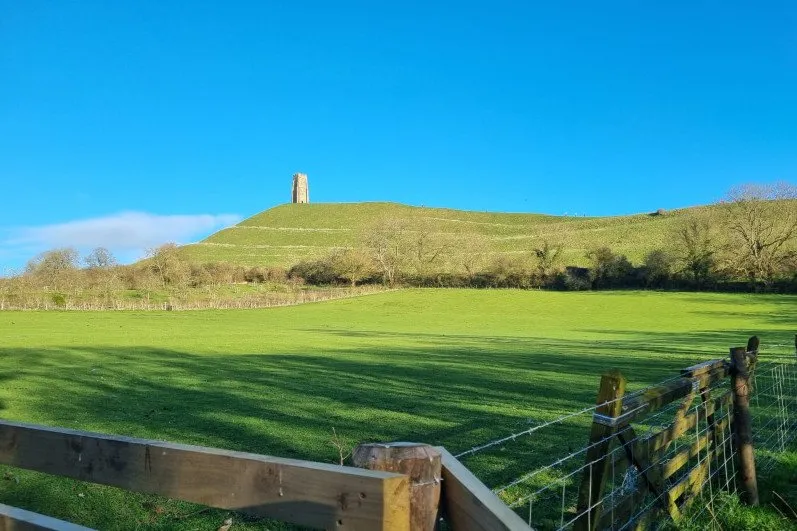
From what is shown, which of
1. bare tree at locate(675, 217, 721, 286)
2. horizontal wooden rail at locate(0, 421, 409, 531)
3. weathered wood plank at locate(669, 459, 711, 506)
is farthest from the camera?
bare tree at locate(675, 217, 721, 286)

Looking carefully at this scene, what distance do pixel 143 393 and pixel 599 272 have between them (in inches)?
2619

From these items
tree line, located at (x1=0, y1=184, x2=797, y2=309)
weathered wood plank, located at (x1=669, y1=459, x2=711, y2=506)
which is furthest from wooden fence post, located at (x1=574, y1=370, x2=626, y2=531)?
tree line, located at (x1=0, y1=184, x2=797, y2=309)

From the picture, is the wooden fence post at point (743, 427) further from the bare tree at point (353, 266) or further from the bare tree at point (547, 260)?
the bare tree at point (353, 266)

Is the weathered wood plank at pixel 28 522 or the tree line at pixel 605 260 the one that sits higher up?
the tree line at pixel 605 260

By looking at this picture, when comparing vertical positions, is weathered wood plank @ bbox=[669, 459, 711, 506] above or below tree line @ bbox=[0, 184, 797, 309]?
below

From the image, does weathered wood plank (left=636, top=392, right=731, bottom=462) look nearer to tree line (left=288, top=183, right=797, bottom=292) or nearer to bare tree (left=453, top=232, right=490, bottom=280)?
tree line (left=288, top=183, right=797, bottom=292)

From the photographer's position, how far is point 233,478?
8.00 ft

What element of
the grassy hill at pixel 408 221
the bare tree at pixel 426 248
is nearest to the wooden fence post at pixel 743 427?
the bare tree at pixel 426 248

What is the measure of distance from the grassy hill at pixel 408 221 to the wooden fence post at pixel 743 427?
74736 mm

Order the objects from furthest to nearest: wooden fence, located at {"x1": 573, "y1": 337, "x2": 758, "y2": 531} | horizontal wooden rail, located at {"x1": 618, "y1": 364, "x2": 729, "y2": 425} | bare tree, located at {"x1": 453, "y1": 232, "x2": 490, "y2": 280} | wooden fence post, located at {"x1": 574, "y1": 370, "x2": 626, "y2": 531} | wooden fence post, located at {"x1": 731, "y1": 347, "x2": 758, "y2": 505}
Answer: bare tree, located at {"x1": 453, "y1": 232, "x2": 490, "y2": 280}, wooden fence post, located at {"x1": 731, "y1": 347, "x2": 758, "y2": 505}, horizontal wooden rail, located at {"x1": 618, "y1": 364, "x2": 729, "y2": 425}, wooden fence, located at {"x1": 573, "y1": 337, "x2": 758, "y2": 531}, wooden fence post, located at {"x1": 574, "y1": 370, "x2": 626, "y2": 531}

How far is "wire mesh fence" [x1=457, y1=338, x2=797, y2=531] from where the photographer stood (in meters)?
4.25

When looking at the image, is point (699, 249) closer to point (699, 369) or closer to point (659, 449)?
point (699, 369)

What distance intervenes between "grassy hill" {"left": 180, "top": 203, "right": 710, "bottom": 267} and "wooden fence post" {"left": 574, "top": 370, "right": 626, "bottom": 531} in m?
77.8

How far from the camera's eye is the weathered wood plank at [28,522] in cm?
274
